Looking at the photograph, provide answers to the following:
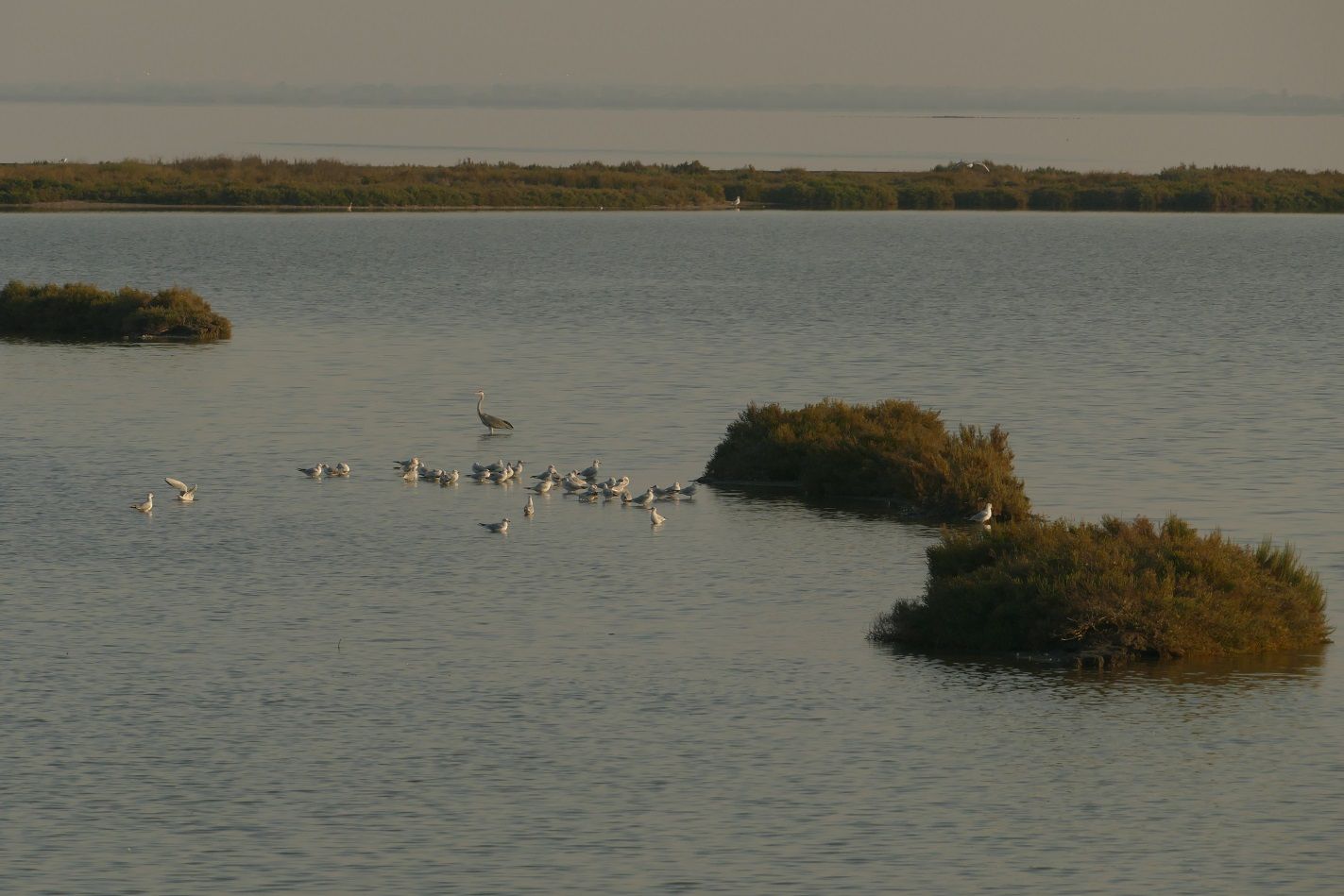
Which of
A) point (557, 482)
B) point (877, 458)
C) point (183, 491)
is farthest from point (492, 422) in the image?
point (877, 458)

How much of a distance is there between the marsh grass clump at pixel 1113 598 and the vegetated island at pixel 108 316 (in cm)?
4021

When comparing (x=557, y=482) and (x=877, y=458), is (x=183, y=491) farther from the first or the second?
(x=877, y=458)

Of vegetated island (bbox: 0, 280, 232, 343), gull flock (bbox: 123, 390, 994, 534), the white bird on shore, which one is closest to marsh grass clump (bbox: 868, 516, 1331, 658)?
gull flock (bbox: 123, 390, 994, 534)

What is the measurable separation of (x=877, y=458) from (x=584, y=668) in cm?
1152

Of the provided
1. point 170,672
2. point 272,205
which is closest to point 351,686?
point 170,672

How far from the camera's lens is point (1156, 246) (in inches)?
5704

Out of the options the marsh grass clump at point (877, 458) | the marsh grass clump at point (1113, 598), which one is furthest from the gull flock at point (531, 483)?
the marsh grass clump at point (1113, 598)

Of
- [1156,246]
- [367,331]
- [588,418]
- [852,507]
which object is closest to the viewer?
[852,507]

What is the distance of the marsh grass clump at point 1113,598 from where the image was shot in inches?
789

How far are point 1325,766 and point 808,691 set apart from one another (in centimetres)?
466

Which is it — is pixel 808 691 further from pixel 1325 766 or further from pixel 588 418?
pixel 588 418

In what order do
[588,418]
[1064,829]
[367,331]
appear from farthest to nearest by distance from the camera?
[367,331] < [588,418] < [1064,829]

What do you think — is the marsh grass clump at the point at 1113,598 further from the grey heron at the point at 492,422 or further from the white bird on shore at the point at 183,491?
the grey heron at the point at 492,422

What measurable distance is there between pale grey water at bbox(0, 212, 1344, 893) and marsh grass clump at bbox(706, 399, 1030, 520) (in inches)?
36.8
